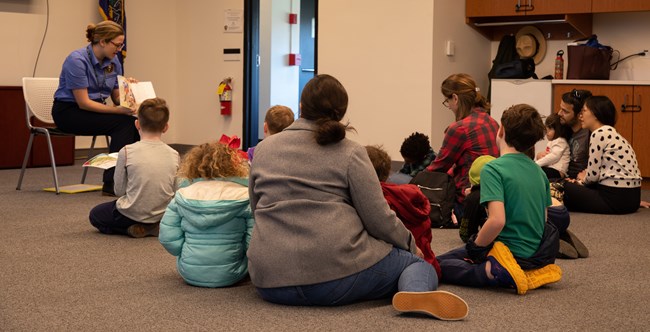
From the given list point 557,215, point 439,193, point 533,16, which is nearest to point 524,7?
point 533,16

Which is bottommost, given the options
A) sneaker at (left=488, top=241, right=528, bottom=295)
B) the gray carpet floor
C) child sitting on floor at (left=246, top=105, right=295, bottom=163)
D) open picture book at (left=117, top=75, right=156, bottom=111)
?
the gray carpet floor

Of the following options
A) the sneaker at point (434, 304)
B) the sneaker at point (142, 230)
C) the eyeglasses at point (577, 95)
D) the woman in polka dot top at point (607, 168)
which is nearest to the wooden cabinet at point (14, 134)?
the sneaker at point (142, 230)

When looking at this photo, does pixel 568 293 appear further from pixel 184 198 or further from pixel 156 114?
pixel 156 114

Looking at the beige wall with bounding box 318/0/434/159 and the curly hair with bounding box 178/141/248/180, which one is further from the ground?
the beige wall with bounding box 318/0/434/159

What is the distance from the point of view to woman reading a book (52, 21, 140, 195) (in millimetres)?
5605

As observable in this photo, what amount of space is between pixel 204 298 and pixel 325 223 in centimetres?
56

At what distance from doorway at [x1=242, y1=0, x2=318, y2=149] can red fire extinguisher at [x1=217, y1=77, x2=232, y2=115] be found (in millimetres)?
178

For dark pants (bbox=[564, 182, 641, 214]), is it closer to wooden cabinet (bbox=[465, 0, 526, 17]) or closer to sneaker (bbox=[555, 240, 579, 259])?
sneaker (bbox=[555, 240, 579, 259])

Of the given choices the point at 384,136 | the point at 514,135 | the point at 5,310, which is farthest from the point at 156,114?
the point at 384,136

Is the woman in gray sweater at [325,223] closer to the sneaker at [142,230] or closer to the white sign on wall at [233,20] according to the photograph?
the sneaker at [142,230]

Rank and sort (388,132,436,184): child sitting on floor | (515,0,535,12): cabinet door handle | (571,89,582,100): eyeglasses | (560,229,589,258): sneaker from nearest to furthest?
(560,229,589,258): sneaker < (388,132,436,184): child sitting on floor < (571,89,582,100): eyeglasses < (515,0,535,12): cabinet door handle

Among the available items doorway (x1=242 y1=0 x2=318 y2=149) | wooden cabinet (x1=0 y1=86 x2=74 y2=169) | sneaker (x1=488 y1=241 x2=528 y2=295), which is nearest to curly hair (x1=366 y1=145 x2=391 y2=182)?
sneaker (x1=488 y1=241 x2=528 y2=295)

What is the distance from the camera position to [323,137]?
259 centimetres

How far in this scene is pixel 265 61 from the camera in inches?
384
